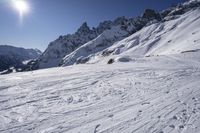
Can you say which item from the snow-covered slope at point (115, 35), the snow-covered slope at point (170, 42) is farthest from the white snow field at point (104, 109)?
the snow-covered slope at point (115, 35)

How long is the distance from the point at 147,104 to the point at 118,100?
1.34 metres


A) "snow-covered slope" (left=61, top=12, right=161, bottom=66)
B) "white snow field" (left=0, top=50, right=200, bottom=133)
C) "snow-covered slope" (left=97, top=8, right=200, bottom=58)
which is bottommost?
"white snow field" (left=0, top=50, right=200, bottom=133)

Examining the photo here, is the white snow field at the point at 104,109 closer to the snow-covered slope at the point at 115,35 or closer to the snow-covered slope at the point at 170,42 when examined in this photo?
the snow-covered slope at the point at 170,42

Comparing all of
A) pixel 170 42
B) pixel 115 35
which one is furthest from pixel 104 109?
pixel 115 35

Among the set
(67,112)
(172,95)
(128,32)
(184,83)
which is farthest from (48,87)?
(128,32)

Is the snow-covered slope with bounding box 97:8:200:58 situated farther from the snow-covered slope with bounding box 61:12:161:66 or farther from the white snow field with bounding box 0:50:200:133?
the snow-covered slope with bounding box 61:12:161:66

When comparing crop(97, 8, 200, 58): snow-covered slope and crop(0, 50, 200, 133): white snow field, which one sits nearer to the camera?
crop(0, 50, 200, 133): white snow field

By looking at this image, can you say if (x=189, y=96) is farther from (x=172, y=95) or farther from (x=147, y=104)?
(x=147, y=104)

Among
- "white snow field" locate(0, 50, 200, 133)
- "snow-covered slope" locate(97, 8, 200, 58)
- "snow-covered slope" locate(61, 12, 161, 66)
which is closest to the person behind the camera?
"white snow field" locate(0, 50, 200, 133)

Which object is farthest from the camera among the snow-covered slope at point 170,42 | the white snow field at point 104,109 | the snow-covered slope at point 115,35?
the snow-covered slope at point 115,35

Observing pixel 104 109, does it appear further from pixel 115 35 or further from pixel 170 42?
pixel 115 35

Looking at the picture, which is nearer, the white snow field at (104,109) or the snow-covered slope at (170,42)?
the white snow field at (104,109)

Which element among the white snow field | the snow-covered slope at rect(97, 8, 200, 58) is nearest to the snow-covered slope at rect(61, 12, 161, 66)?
the snow-covered slope at rect(97, 8, 200, 58)

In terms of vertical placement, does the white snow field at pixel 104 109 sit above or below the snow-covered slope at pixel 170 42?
below
